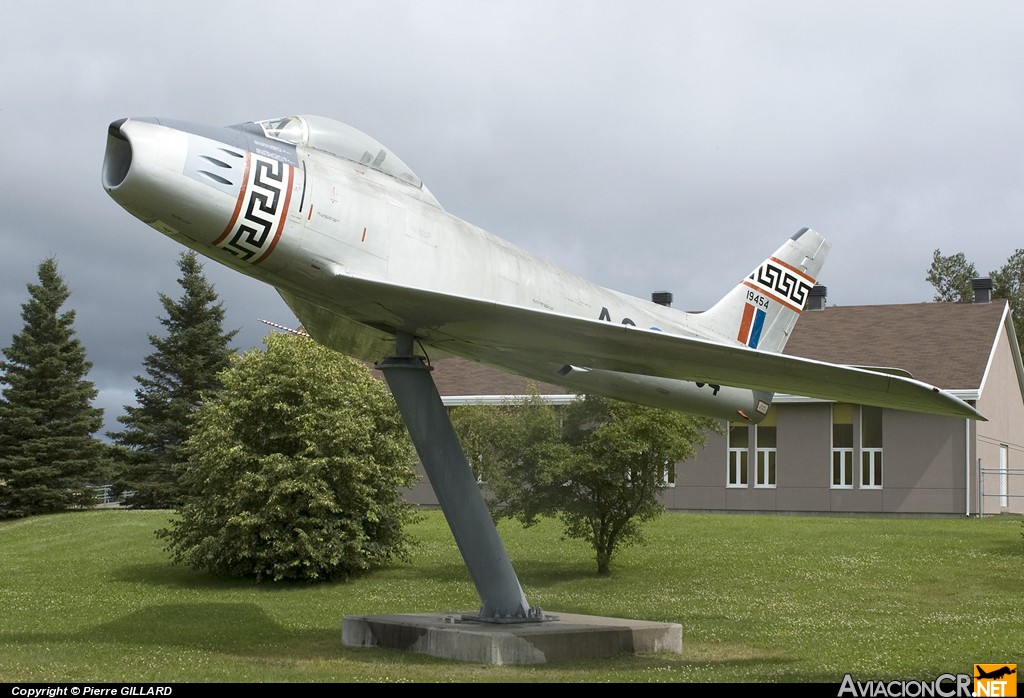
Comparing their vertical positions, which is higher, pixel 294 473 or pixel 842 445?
pixel 842 445

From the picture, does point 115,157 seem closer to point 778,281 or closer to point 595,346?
point 595,346

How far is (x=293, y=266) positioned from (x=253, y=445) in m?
12.2

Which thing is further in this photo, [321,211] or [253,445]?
[253,445]

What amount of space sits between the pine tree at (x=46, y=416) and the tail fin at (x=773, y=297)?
3082 centimetres

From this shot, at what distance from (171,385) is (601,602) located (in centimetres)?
2905

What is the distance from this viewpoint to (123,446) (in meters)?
41.3

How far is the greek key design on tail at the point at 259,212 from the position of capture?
29.7ft

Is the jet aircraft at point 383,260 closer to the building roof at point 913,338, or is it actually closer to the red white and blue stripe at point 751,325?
the red white and blue stripe at point 751,325

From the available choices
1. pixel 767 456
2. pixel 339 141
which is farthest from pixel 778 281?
pixel 767 456

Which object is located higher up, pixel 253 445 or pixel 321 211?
pixel 321 211

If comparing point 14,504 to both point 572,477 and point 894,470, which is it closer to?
point 572,477

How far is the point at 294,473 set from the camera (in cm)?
2028

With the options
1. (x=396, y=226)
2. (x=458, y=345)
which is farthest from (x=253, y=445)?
(x=396, y=226)

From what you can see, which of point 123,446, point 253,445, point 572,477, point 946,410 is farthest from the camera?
point 123,446
